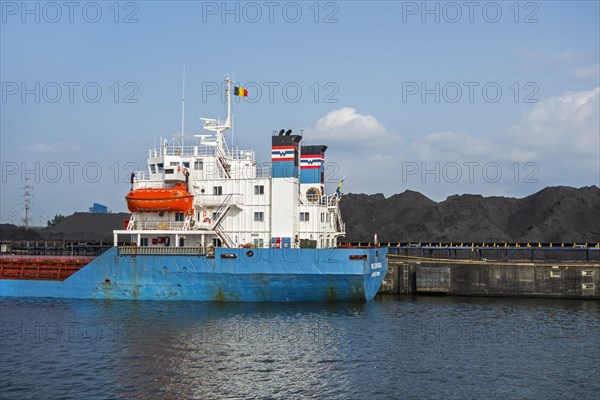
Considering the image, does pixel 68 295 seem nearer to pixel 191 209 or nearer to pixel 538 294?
pixel 191 209

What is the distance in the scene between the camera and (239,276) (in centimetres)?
3281

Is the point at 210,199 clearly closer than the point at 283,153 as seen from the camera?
No

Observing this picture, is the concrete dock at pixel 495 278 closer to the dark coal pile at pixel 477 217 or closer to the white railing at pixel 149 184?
the white railing at pixel 149 184

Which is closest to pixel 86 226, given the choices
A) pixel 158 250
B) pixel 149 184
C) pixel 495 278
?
pixel 149 184

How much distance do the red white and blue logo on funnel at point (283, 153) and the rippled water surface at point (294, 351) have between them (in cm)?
841

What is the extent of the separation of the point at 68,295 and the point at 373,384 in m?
23.1

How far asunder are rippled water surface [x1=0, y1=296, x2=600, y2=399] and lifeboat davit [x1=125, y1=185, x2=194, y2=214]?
539 centimetres

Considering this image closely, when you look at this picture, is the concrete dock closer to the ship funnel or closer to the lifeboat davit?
the ship funnel

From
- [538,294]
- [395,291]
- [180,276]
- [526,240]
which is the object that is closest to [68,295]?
[180,276]

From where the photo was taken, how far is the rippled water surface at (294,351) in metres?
19.5

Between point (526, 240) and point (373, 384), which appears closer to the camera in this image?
point (373, 384)

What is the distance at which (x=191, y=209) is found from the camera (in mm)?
35094

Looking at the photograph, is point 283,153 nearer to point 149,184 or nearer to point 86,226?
point 149,184

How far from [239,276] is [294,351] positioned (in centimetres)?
960
